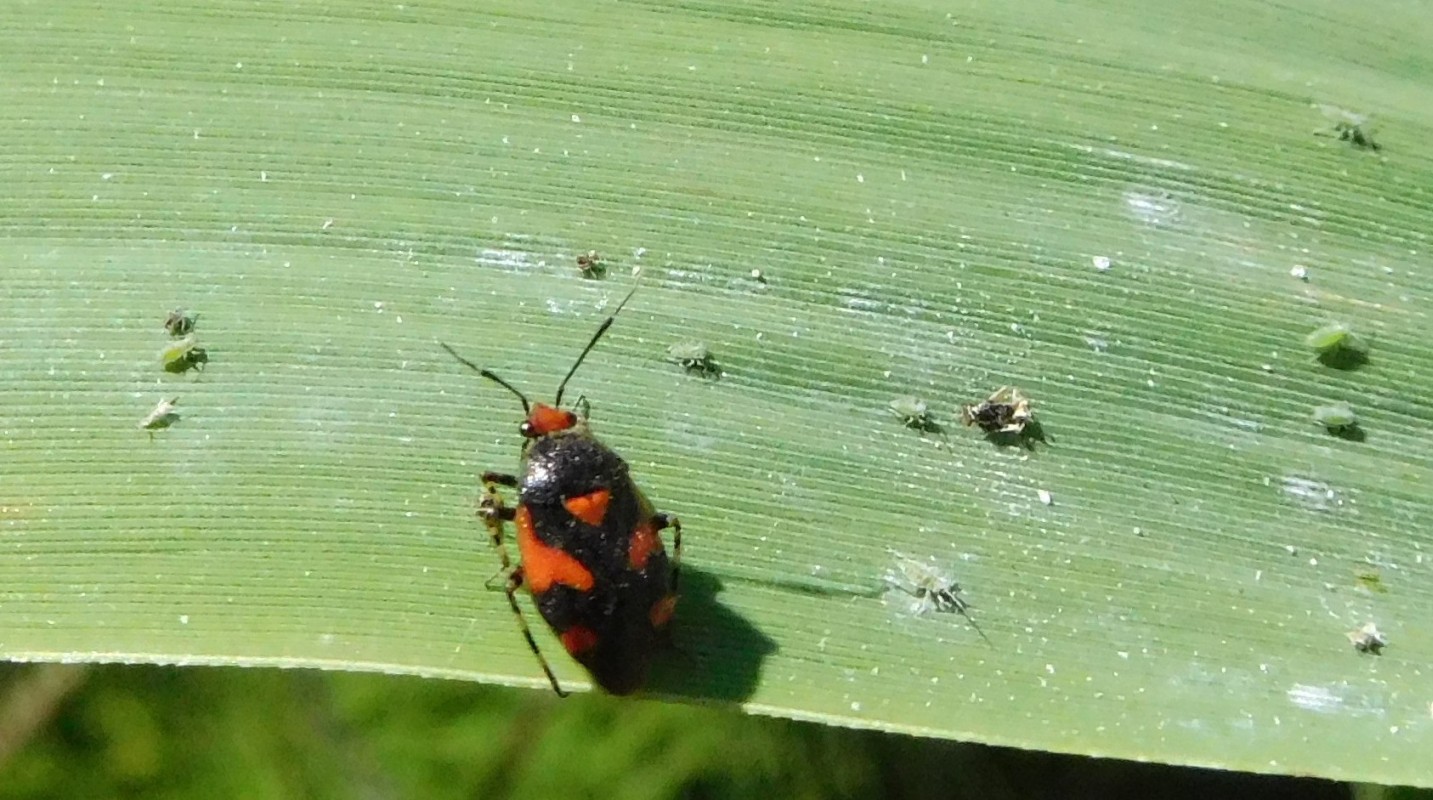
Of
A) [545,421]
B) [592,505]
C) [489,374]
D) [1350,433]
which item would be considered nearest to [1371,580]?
[1350,433]

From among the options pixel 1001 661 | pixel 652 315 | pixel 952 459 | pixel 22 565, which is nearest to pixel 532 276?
pixel 652 315

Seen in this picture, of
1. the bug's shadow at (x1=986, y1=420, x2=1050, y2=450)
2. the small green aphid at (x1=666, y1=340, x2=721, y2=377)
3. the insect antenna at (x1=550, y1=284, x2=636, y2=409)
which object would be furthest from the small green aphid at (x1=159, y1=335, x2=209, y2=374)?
the bug's shadow at (x1=986, y1=420, x2=1050, y2=450)

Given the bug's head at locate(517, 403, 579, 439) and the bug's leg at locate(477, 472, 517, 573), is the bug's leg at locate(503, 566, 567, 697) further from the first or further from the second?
the bug's head at locate(517, 403, 579, 439)

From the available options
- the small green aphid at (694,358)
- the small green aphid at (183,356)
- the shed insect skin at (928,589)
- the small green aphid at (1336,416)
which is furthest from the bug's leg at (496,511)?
the small green aphid at (1336,416)

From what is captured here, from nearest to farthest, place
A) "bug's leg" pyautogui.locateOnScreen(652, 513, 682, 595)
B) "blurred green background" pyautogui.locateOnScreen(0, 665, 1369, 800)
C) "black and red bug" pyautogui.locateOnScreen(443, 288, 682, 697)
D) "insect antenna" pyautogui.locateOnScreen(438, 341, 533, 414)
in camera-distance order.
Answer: "black and red bug" pyautogui.locateOnScreen(443, 288, 682, 697) → "bug's leg" pyautogui.locateOnScreen(652, 513, 682, 595) → "insect antenna" pyautogui.locateOnScreen(438, 341, 533, 414) → "blurred green background" pyautogui.locateOnScreen(0, 665, 1369, 800)

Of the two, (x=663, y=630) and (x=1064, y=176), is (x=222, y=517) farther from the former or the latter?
(x=1064, y=176)

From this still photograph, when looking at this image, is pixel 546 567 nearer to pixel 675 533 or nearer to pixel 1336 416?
pixel 675 533

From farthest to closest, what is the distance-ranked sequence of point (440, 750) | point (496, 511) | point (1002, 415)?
point (440, 750)
point (1002, 415)
point (496, 511)
